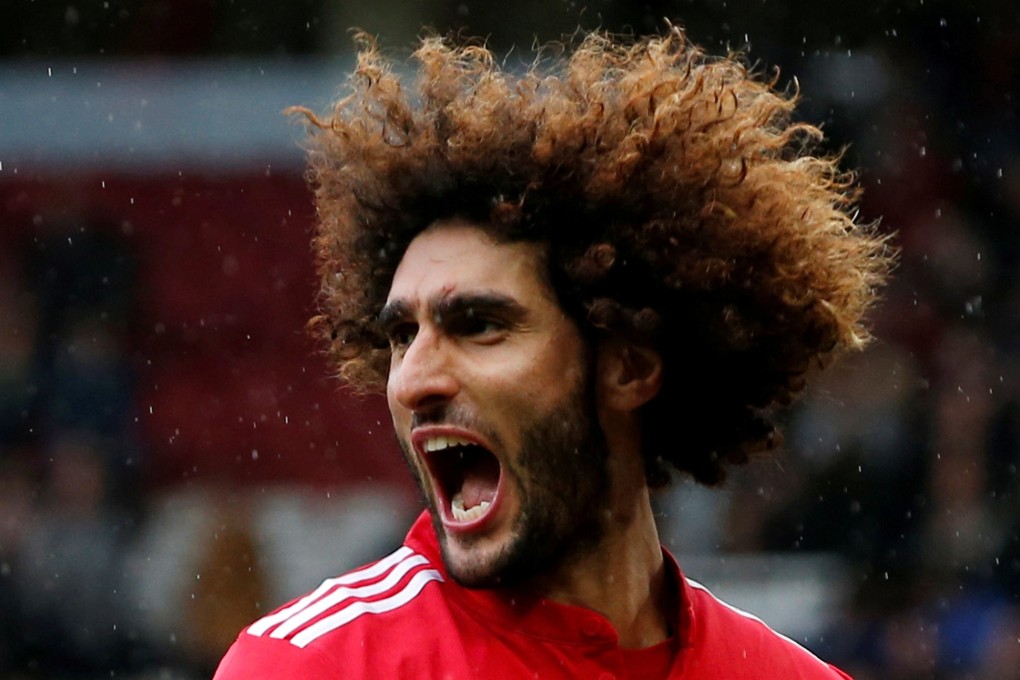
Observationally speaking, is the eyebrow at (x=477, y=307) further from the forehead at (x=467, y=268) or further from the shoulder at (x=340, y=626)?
the shoulder at (x=340, y=626)

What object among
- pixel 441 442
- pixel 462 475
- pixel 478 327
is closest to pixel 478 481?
pixel 462 475

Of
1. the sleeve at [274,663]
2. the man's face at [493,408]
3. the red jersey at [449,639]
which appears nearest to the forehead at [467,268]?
the man's face at [493,408]

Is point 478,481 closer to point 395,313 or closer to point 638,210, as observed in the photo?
point 395,313

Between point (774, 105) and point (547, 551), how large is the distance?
1.11 m

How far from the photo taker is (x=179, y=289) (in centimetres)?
998

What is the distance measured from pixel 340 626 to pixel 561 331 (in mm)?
671

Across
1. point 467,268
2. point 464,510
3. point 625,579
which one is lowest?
point 625,579

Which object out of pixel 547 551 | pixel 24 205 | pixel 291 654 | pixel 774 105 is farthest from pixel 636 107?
pixel 24 205

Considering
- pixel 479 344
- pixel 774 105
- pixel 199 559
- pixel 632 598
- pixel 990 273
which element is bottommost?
pixel 199 559

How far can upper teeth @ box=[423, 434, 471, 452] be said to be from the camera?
10.2 ft

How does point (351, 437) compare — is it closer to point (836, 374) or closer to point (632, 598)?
point (836, 374)

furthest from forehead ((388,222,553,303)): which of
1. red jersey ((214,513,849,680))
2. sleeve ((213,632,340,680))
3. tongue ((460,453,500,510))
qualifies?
sleeve ((213,632,340,680))

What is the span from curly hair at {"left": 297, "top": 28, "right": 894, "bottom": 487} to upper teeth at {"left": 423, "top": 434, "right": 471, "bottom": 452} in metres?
0.34

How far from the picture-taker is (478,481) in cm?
324
